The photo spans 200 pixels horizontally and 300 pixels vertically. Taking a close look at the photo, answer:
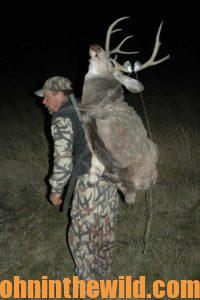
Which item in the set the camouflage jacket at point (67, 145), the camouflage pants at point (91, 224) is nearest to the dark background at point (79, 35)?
the camouflage pants at point (91, 224)

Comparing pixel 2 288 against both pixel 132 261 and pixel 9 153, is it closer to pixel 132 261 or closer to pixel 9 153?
pixel 132 261

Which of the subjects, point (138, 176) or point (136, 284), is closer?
point (138, 176)

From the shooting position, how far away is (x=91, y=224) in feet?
12.1

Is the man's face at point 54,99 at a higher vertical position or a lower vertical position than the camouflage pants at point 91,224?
higher

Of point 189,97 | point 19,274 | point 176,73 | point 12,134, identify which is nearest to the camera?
point 19,274

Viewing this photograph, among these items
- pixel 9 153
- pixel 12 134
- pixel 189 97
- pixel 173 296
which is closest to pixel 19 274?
pixel 173 296

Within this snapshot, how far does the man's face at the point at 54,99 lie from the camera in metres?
3.50

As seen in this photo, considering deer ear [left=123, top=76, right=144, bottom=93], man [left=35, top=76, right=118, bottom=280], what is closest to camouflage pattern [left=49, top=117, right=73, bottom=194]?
man [left=35, top=76, right=118, bottom=280]

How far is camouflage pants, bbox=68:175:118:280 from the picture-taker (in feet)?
11.8

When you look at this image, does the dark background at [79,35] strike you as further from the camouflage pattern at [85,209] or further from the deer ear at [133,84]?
the deer ear at [133,84]

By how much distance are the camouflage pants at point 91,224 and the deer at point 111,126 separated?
0.62 feet

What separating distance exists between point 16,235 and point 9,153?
2.32m

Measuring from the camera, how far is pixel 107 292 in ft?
13.5

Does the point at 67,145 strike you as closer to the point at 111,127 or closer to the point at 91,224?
the point at 111,127
